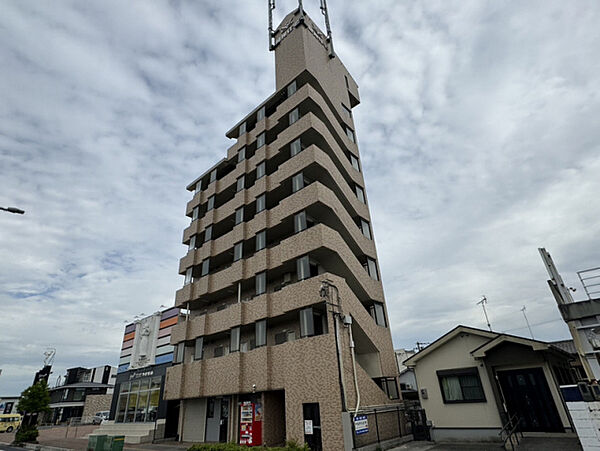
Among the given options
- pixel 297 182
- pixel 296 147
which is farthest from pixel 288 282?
pixel 296 147

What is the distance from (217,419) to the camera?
24297 mm

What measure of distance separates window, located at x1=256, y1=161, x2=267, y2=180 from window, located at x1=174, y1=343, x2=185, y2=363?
15.6 m

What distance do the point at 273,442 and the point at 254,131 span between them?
2465cm

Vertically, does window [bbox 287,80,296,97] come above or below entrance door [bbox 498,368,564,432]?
above

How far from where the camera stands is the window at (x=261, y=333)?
21.7m

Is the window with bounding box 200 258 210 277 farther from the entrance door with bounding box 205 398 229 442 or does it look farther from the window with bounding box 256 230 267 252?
the entrance door with bounding box 205 398 229 442

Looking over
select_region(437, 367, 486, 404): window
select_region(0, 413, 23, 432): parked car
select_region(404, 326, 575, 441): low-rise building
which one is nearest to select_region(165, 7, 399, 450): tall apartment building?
select_region(404, 326, 575, 441): low-rise building

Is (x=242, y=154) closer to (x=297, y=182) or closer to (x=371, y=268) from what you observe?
(x=297, y=182)

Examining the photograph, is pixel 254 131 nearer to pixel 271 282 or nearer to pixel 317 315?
pixel 271 282

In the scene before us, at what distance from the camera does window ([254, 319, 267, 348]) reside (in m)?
21.7

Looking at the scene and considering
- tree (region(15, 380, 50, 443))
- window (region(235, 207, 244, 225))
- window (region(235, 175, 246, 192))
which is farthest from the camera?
window (region(235, 175, 246, 192))

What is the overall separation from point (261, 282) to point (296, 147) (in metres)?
10.5

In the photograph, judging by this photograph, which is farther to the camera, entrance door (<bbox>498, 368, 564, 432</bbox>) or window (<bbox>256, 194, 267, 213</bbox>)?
window (<bbox>256, 194, 267, 213</bbox>)

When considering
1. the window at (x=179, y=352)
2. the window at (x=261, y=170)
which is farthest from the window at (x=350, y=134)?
the window at (x=179, y=352)
